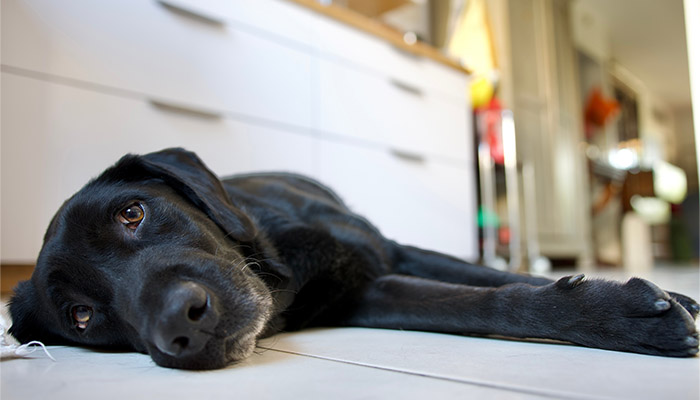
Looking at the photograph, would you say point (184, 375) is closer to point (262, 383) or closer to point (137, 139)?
point (262, 383)

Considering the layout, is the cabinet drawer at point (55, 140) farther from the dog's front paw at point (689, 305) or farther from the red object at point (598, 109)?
the red object at point (598, 109)

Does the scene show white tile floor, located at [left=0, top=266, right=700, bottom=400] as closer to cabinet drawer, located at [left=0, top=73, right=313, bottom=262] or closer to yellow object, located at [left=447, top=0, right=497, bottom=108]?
cabinet drawer, located at [left=0, top=73, right=313, bottom=262]

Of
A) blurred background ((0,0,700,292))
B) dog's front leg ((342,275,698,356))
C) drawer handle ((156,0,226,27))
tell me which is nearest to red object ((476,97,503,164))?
blurred background ((0,0,700,292))

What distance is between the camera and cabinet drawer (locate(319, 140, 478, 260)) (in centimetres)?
284

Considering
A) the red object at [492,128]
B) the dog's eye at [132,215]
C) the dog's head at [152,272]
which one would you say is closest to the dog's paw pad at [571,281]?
the dog's head at [152,272]

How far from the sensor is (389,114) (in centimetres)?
313

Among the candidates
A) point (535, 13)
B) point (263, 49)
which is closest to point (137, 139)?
point (263, 49)

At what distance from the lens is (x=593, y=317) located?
88 cm

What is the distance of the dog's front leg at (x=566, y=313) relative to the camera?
2.70 ft

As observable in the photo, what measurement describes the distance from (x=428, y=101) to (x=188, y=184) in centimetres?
247

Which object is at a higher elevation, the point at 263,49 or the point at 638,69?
the point at 638,69

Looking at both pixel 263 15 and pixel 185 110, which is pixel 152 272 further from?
pixel 263 15

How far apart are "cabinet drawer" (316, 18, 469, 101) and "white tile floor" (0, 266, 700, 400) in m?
2.12

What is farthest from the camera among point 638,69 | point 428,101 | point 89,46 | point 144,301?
point 638,69
